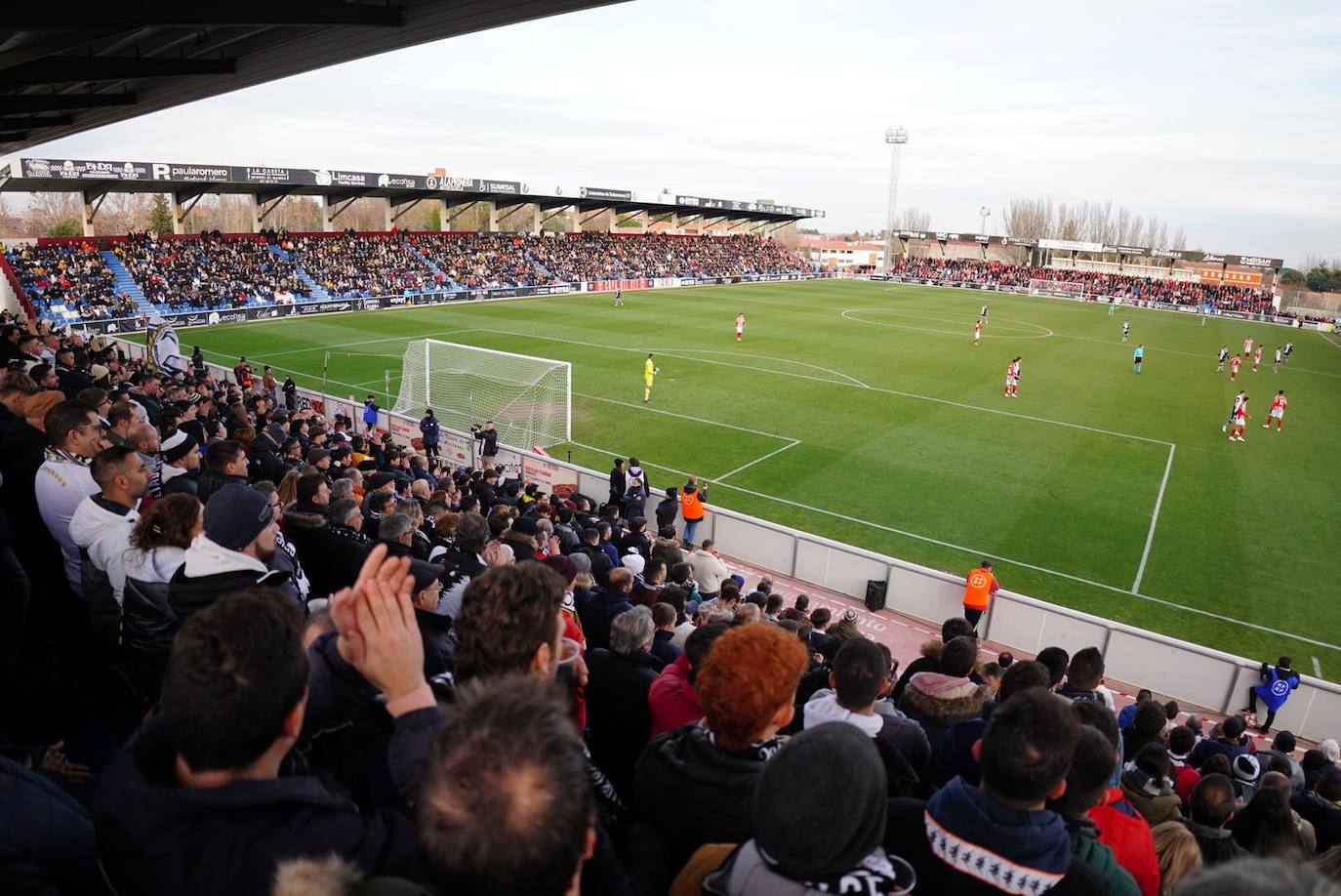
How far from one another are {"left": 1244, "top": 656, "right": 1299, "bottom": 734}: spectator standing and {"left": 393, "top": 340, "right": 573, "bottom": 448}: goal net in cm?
1634

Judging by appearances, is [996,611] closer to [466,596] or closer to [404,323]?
[466,596]

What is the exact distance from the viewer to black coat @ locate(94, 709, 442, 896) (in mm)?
1849

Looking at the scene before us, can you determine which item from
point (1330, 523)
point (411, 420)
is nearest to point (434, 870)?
point (411, 420)

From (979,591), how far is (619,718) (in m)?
9.46

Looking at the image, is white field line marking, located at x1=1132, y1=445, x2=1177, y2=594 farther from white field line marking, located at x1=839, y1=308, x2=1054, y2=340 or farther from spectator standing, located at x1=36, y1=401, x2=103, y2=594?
white field line marking, located at x1=839, y1=308, x2=1054, y2=340

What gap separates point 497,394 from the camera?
24828 mm

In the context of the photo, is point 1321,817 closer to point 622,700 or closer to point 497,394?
point 622,700

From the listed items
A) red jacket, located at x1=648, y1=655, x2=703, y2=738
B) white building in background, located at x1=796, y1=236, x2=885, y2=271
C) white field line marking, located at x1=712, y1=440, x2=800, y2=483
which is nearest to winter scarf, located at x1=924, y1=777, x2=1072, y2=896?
red jacket, located at x1=648, y1=655, x2=703, y2=738

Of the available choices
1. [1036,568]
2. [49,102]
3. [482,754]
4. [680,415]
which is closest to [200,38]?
[49,102]

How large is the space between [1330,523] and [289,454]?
22.5m

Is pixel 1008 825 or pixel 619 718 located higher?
pixel 1008 825

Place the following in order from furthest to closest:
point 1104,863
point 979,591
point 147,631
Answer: point 979,591, point 147,631, point 1104,863

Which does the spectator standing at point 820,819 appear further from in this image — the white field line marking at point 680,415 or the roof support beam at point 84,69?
the white field line marking at point 680,415

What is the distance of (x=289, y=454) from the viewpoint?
38.1ft
